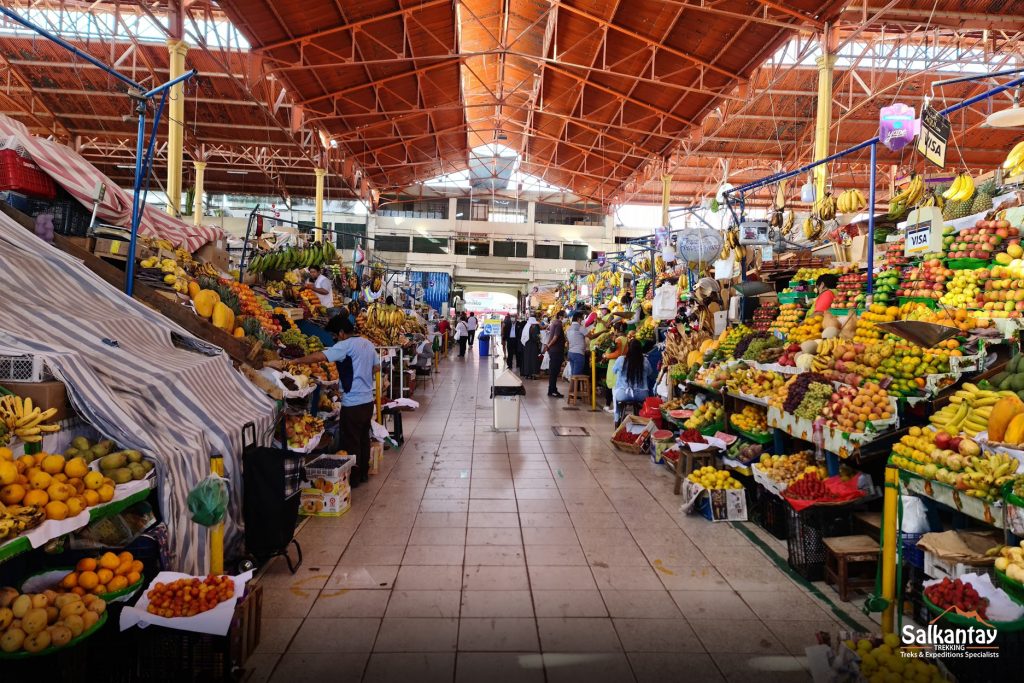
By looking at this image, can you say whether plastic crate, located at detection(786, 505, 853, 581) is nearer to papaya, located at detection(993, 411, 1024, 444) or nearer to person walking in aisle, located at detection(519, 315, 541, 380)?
papaya, located at detection(993, 411, 1024, 444)

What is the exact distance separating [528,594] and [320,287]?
6.54 meters

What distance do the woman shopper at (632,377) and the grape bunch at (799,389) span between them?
11.2 ft

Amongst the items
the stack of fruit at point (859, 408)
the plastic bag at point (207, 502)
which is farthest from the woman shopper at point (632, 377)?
the plastic bag at point (207, 502)

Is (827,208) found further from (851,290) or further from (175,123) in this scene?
(175,123)

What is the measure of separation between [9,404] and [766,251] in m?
7.49

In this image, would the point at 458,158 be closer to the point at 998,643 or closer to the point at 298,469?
the point at 298,469

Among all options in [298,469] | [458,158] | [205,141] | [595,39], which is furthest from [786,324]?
[458,158]

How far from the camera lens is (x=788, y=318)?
20.3 feet

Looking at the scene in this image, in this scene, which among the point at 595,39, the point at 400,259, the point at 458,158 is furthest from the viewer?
the point at 400,259

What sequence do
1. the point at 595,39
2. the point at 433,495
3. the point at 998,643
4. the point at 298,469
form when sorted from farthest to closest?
the point at 595,39 < the point at 433,495 < the point at 298,469 < the point at 998,643

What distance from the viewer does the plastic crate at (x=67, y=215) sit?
4.92m

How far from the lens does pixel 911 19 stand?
1057 cm

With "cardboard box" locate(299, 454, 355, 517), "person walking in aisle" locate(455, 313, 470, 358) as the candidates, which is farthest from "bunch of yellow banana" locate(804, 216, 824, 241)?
"person walking in aisle" locate(455, 313, 470, 358)

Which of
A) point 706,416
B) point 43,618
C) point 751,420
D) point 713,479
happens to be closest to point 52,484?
point 43,618
